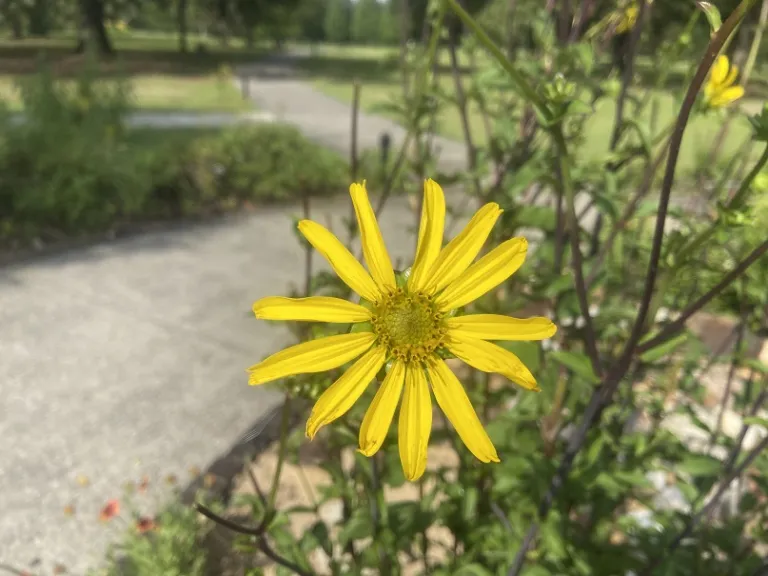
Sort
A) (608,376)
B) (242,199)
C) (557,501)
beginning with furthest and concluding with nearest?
(242,199)
(557,501)
(608,376)

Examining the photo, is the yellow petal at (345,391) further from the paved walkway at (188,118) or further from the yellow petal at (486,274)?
the paved walkway at (188,118)

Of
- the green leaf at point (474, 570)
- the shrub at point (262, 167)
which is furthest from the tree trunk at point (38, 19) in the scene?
the green leaf at point (474, 570)

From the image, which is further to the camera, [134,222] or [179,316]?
[134,222]

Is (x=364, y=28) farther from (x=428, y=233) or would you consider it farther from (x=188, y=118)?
(x=428, y=233)

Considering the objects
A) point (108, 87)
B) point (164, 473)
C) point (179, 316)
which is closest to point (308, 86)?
point (108, 87)

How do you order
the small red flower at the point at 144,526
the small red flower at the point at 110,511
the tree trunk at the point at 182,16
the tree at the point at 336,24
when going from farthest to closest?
the tree at the point at 336,24 → the tree trunk at the point at 182,16 → the small red flower at the point at 110,511 → the small red flower at the point at 144,526

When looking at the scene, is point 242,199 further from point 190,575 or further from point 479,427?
point 479,427

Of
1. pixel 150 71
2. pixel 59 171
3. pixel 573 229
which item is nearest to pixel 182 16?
pixel 150 71
